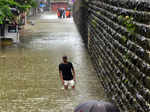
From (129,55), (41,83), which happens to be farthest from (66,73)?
(129,55)

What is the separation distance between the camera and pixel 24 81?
39.8 feet

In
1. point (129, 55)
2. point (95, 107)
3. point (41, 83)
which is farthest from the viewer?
point (41, 83)

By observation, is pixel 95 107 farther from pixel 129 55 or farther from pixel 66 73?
pixel 66 73

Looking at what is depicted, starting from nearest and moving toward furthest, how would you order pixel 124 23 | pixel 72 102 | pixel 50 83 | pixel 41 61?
pixel 124 23, pixel 72 102, pixel 50 83, pixel 41 61

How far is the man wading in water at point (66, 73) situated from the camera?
10.4 m

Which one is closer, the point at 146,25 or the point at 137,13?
the point at 146,25

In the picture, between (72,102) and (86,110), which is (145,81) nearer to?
(86,110)

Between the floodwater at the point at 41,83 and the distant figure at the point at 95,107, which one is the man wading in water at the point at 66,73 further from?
the distant figure at the point at 95,107

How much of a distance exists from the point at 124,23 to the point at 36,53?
462 inches

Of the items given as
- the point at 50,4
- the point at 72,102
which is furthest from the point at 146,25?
the point at 50,4

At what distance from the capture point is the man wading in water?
34.2ft

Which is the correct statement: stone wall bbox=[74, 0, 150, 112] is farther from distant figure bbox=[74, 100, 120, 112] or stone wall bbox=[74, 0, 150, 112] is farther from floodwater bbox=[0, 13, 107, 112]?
distant figure bbox=[74, 100, 120, 112]

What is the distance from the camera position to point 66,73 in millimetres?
10516

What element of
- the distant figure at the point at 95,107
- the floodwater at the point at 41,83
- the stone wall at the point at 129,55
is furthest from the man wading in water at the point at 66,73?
the distant figure at the point at 95,107
